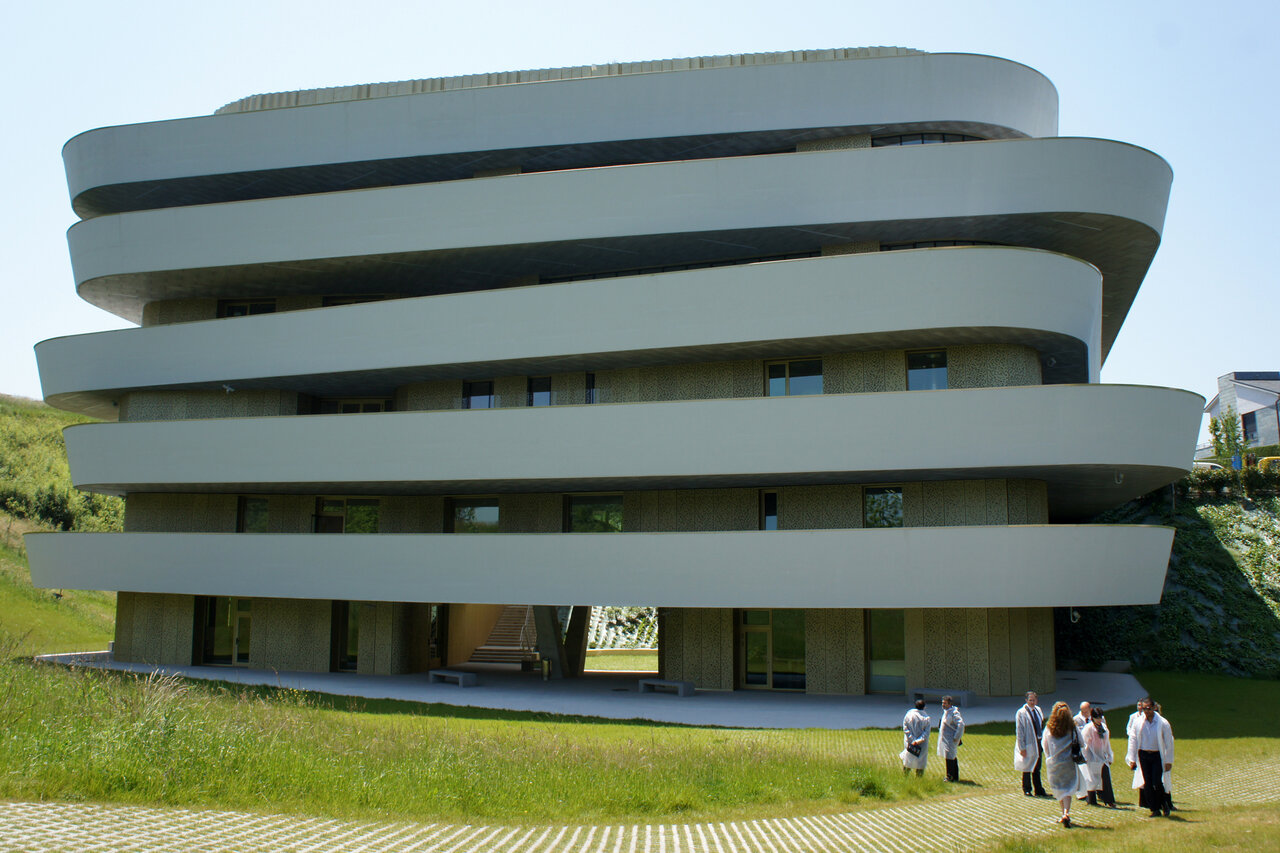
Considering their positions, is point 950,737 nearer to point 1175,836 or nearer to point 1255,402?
point 1175,836

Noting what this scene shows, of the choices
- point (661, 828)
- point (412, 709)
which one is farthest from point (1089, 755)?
point (412, 709)

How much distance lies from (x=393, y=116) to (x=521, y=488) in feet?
34.7

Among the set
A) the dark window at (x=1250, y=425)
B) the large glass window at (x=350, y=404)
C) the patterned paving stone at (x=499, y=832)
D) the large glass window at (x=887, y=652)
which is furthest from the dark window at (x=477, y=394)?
the dark window at (x=1250, y=425)

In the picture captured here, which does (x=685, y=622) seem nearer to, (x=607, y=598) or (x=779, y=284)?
(x=607, y=598)

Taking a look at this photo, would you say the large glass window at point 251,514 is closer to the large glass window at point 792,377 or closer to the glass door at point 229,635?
the glass door at point 229,635

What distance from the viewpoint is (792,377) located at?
23156 millimetres

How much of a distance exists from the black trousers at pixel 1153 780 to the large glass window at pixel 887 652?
11.3 meters

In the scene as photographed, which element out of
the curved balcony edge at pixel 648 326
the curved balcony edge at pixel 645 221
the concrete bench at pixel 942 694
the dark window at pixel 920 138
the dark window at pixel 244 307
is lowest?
the concrete bench at pixel 942 694

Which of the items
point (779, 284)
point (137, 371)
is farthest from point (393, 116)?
point (779, 284)

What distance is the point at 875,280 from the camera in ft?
68.9

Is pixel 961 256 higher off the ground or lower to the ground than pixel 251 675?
higher

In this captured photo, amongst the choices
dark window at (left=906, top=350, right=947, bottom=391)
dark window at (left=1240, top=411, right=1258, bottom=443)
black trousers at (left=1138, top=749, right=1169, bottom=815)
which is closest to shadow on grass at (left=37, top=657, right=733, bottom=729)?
black trousers at (left=1138, top=749, right=1169, bottom=815)

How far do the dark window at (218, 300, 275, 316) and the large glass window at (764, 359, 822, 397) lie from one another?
596 inches

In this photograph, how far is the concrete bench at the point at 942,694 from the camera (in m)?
19.9
